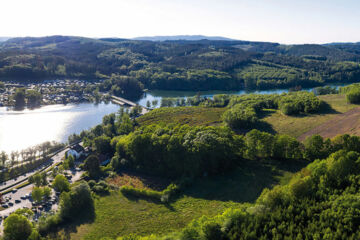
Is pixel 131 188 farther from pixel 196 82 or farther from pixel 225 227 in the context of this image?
pixel 196 82

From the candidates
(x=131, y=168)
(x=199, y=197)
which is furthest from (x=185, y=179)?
(x=131, y=168)

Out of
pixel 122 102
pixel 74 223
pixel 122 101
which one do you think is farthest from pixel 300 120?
pixel 122 101

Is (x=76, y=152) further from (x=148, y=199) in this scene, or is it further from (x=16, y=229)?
(x=16, y=229)

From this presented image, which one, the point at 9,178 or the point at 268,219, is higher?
the point at 268,219

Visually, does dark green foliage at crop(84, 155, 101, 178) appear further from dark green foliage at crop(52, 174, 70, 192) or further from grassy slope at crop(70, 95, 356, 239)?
grassy slope at crop(70, 95, 356, 239)

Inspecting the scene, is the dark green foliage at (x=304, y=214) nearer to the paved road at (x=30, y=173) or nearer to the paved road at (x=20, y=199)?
the paved road at (x=20, y=199)

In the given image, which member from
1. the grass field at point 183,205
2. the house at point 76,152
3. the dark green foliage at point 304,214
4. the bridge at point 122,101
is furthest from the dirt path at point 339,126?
the bridge at point 122,101
